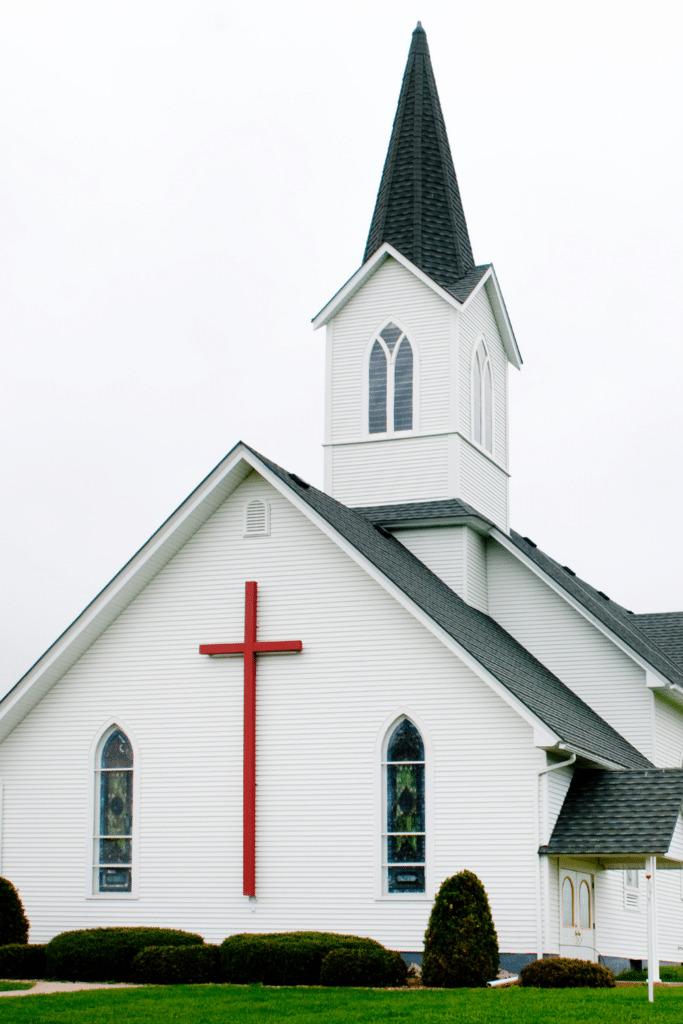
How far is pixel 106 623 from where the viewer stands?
2528cm

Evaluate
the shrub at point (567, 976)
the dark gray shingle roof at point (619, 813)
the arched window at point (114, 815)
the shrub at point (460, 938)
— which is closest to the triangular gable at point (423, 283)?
the arched window at point (114, 815)

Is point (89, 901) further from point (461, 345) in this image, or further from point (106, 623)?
point (461, 345)

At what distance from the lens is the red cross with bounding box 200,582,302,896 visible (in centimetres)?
2319

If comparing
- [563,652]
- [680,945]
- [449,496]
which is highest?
[449,496]

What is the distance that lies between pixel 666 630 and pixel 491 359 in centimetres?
845

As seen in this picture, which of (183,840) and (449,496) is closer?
(183,840)

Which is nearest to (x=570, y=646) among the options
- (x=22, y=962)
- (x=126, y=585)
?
(x=126, y=585)

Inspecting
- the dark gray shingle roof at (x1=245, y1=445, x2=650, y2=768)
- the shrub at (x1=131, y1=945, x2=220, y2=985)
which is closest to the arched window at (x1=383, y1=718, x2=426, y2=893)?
the dark gray shingle roof at (x1=245, y1=445, x2=650, y2=768)

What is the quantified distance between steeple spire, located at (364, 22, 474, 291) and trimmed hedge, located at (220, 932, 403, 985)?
14639 mm

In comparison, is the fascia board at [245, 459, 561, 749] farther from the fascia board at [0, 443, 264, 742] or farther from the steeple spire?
the steeple spire

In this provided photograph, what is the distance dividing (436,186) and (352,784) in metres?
14.9

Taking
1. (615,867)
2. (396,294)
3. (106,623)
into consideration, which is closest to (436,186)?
(396,294)

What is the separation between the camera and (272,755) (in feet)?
77.9

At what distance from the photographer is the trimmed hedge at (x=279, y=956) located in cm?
1961
